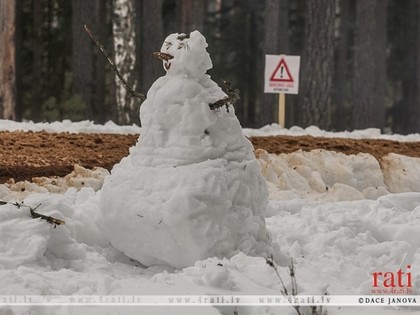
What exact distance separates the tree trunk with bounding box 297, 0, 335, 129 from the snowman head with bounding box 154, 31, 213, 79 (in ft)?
29.2

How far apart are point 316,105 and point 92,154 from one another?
6311 millimetres

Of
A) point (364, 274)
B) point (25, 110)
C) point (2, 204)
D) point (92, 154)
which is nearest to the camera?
point (364, 274)

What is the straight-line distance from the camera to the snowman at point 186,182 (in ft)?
14.0

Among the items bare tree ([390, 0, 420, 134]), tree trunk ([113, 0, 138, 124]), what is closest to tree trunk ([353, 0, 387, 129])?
bare tree ([390, 0, 420, 134])

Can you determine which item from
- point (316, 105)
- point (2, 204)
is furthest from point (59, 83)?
point (2, 204)

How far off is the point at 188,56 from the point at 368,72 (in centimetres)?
1041

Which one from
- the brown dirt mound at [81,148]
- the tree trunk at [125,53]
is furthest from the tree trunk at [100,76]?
the brown dirt mound at [81,148]

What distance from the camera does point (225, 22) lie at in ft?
75.7

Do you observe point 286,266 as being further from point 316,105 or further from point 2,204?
point 316,105

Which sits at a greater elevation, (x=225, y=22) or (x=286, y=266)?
(x=225, y=22)

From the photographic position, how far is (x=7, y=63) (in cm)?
1350

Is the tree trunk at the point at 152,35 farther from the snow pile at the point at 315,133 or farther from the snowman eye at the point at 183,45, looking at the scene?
the snowman eye at the point at 183,45

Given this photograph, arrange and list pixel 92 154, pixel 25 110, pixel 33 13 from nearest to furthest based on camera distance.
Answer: pixel 92 154
pixel 33 13
pixel 25 110

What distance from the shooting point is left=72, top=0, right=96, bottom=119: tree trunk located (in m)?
15.4
